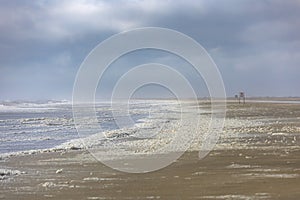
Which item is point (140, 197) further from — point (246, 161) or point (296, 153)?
point (296, 153)

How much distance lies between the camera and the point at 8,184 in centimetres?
1396

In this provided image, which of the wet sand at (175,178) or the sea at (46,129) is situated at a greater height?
the sea at (46,129)

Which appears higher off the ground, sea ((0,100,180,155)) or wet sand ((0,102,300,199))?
sea ((0,100,180,155))

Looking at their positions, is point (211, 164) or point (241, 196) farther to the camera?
point (211, 164)

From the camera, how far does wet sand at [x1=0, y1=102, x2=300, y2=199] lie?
11.7m

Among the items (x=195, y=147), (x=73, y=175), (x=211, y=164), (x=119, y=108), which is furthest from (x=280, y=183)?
(x=119, y=108)

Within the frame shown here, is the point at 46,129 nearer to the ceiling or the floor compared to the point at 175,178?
nearer to the ceiling

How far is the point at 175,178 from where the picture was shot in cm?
1385

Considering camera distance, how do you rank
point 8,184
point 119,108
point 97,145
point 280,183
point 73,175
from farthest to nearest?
point 119,108
point 97,145
point 73,175
point 8,184
point 280,183

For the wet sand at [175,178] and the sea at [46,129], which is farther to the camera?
the sea at [46,129]

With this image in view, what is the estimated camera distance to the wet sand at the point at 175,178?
1167 centimetres

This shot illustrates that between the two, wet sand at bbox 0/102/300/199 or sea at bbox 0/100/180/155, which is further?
sea at bbox 0/100/180/155

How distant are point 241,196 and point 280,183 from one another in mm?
1762

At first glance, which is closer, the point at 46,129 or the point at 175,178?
the point at 175,178
